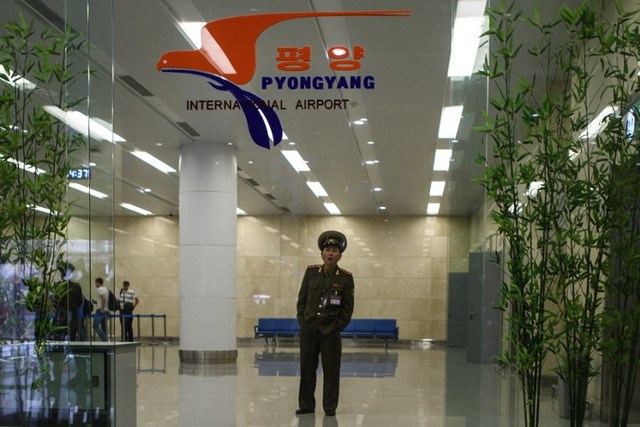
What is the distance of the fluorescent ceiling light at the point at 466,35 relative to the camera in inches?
243

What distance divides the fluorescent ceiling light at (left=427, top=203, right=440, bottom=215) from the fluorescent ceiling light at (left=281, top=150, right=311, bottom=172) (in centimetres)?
436

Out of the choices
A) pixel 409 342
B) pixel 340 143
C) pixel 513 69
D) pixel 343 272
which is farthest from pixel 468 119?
pixel 409 342

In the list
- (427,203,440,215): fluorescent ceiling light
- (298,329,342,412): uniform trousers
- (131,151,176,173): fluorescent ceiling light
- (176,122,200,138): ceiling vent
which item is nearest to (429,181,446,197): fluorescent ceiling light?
(427,203,440,215): fluorescent ceiling light

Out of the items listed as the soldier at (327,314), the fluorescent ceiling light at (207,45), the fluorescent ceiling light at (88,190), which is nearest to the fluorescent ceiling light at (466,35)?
the fluorescent ceiling light at (207,45)

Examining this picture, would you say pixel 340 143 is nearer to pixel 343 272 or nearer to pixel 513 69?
pixel 343 272

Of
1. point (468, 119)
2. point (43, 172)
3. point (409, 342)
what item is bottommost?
point (409, 342)

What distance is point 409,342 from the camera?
19.2 metres

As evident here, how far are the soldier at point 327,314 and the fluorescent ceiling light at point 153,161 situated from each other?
5.78 metres

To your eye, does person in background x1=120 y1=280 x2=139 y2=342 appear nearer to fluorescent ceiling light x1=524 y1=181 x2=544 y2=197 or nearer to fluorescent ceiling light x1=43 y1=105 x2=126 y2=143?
fluorescent ceiling light x1=43 y1=105 x2=126 y2=143

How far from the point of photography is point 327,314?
841 centimetres

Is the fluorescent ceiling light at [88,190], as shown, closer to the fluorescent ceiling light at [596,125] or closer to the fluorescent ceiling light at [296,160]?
the fluorescent ceiling light at [596,125]

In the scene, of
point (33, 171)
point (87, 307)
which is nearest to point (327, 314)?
point (87, 307)

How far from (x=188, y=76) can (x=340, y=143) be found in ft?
10.4

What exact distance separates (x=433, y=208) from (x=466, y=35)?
9.84 m
